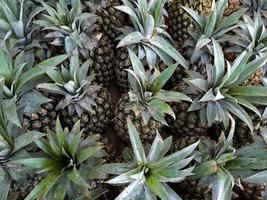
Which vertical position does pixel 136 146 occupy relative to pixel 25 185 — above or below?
above

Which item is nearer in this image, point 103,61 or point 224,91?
point 224,91

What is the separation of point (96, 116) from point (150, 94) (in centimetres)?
23

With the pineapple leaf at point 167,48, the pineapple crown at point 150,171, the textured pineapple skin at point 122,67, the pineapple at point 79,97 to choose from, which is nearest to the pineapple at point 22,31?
the pineapple at point 79,97

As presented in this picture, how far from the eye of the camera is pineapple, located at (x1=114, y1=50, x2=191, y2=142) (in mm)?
1111

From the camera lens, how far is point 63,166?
1.09 metres

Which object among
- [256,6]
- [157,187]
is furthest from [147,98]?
[256,6]

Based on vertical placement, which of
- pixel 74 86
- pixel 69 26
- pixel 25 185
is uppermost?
pixel 69 26

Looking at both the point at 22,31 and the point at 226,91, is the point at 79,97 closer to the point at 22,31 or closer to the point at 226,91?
the point at 22,31

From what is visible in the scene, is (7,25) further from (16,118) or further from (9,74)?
(16,118)

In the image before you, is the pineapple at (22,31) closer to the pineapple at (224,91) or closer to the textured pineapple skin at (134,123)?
the textured pineapple skin at (134,123)

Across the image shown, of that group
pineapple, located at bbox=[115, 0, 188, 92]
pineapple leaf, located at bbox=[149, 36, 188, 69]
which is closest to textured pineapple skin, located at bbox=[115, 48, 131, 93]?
pineapple, located at bbox=[115, 0, 188, 92]

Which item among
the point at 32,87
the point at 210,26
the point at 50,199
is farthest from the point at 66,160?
the point at 210,26

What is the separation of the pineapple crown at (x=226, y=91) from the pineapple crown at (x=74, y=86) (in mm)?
285

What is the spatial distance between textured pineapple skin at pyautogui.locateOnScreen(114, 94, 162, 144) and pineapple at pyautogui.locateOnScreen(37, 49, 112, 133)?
5 centimetres
